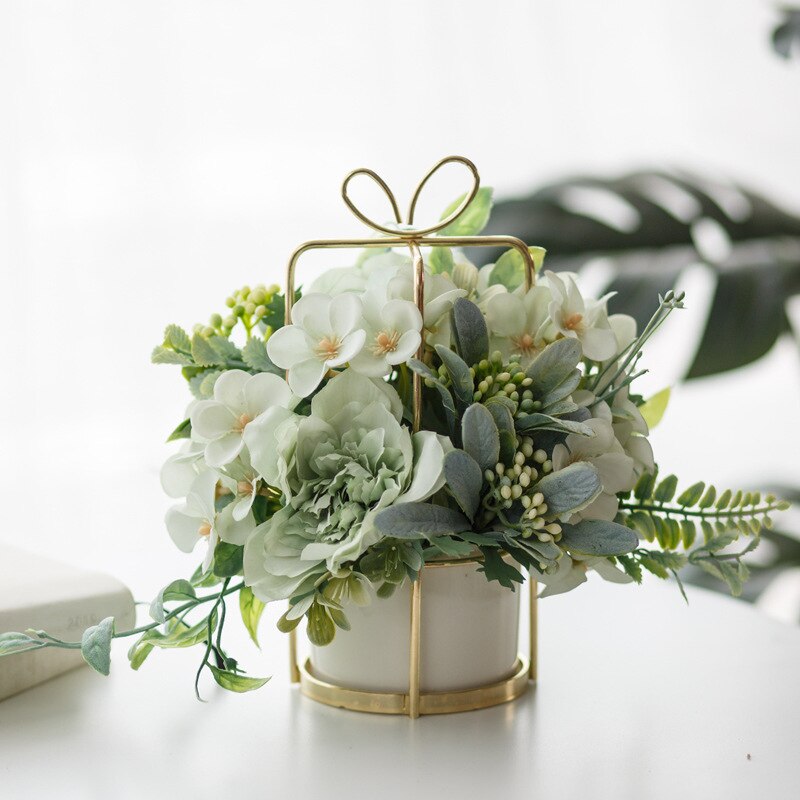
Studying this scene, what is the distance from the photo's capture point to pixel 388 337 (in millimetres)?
600

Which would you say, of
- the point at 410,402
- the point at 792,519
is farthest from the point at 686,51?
the point at 410,402

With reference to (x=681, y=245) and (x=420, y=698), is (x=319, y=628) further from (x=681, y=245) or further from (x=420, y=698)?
(x=681, y=245)

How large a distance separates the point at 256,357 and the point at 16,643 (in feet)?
0.75

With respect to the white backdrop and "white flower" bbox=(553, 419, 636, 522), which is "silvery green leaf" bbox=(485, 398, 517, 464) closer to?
"white flower" bbox=(553, 419, 636, 522)

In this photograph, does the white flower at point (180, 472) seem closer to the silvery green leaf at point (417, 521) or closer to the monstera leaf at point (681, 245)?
the silvery green leaf at point (417, 521)

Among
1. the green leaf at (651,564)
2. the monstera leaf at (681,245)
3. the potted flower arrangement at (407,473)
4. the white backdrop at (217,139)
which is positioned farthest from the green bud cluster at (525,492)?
the white backdrop at (217,139)

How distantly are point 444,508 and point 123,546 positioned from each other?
1.27m

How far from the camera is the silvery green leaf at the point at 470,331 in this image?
61cm

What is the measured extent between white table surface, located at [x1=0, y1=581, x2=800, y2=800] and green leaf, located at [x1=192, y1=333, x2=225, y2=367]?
0.23 m

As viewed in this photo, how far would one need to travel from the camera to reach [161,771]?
0.59 meters

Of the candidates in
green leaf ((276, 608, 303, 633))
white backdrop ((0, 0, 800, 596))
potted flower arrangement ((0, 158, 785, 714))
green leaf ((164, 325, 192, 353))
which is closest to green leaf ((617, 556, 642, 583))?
potted flower arrangement ((0, 158, 785, 714))

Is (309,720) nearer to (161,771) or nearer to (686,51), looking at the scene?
(161,771)

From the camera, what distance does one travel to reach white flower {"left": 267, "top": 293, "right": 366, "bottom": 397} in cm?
59

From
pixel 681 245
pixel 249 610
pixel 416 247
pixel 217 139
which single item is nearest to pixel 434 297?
pixel 416 247
